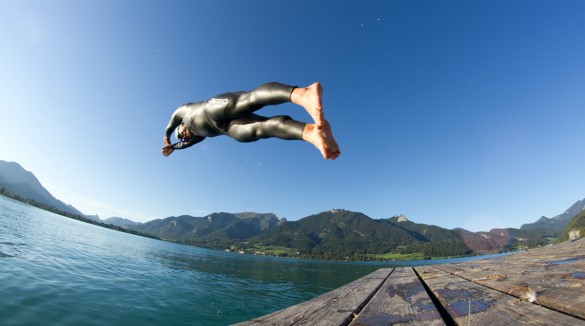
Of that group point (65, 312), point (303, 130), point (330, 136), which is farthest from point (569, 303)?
point (65, 312)

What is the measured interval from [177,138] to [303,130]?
474cm

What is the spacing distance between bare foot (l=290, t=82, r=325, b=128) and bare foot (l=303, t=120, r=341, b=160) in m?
0.08

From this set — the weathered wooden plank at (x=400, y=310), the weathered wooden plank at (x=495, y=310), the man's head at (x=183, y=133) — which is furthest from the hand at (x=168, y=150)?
the weathered wooden plank at (x=495, y=310)

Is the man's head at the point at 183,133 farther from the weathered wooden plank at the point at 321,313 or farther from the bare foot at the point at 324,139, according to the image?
the weathered wooden plank at the point at 321,313

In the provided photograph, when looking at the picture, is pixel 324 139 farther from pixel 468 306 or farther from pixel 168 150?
pixel 168 150

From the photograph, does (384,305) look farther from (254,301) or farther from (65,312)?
(254,301)

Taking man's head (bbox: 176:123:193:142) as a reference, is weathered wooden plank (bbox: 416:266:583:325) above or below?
below

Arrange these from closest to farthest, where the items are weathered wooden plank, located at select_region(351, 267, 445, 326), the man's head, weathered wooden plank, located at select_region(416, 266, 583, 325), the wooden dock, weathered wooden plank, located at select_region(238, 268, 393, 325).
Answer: weathered wooden plank, located at select_region(416, 266, 583, 325) < the wooden dock < weathered wooden plank, located at select_region(351, 267, 445, 326) < weathered wooden plank, located at select_region(238, 268, 393, 325) < the man's head

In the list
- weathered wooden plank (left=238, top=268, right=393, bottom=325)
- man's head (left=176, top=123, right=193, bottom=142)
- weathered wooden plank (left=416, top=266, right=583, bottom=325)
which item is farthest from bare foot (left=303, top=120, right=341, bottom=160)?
man's head (left=176, top=123, right=193, bottom=142)

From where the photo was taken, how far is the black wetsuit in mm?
3545

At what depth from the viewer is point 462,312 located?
187cm

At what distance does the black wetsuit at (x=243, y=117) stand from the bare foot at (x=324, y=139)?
0.47ft

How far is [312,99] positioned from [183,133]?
4423 millimetres

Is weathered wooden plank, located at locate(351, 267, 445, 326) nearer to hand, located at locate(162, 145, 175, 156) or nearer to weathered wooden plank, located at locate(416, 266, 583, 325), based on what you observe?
weathered wooden plank, located at locate(416, 266, 583, 325)
